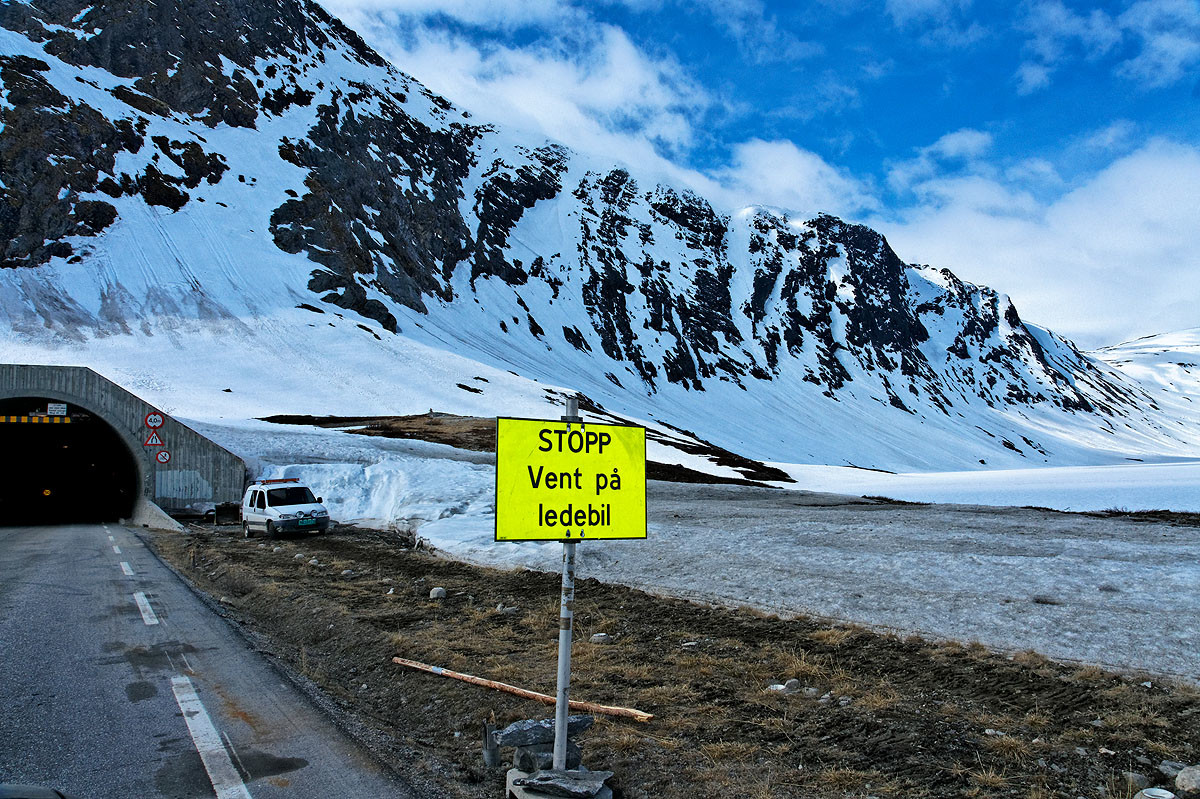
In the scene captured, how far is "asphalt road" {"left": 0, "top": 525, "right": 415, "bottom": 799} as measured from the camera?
516cm

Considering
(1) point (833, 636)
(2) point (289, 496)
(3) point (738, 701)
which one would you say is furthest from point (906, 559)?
(2) point (289, 496)

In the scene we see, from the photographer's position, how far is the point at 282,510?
2266 centimetres

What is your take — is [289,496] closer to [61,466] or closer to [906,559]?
[906,559]

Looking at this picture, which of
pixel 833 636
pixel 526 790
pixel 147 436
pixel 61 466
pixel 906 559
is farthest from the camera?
pixel 61 466

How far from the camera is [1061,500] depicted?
107 feet

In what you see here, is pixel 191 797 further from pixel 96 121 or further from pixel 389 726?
pixel 96 121

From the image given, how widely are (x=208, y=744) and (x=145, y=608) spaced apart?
685 centimetres

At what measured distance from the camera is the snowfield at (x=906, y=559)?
9.05 metres

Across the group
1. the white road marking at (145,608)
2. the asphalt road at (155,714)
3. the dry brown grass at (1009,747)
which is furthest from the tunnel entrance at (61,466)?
the dry brown grass at (1009,747)

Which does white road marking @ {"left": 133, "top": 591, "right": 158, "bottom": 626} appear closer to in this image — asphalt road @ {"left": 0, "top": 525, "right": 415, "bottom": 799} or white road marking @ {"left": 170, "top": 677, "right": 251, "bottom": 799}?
asphalt road @ {"left": 0, "top": 525, "right": 415, "bottom": 799}

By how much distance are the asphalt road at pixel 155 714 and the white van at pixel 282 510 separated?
10706 mm

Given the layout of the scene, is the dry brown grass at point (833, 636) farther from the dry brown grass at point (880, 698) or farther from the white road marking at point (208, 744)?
the white road marking at point (208, 744)

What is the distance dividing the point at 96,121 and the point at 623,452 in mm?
130319

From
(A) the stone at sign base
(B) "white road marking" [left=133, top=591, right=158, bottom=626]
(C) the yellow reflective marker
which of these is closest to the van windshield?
(B) "white road marking" [left=133, top=591, right=158, bottom=626]
